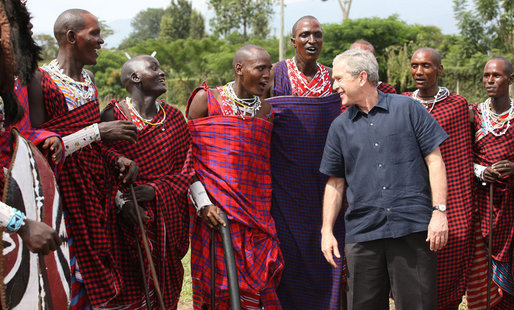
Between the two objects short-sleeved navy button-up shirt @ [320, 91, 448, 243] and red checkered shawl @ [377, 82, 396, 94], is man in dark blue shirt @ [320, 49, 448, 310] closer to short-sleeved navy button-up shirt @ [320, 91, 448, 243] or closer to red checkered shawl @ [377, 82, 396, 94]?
short-sleeved navy button-up shirt @ [320, 91, 448, 243]

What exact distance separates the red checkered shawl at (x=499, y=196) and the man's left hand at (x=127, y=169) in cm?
264

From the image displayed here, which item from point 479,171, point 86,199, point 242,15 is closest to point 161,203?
point 86,199

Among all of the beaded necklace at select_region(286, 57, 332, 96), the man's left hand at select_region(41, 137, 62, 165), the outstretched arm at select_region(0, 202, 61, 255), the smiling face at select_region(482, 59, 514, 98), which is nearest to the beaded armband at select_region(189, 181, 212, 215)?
the man's left hand at select_region(41, 137, 62, 165)

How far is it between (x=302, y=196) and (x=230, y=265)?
988mm

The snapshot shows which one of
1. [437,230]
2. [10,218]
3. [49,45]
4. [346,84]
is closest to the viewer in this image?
[10,218]

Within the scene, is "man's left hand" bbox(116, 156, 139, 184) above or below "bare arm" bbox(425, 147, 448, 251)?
above

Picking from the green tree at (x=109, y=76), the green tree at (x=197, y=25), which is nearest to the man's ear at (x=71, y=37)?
the green tree at (x=109, y=76)

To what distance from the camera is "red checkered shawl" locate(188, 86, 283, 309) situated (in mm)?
4027

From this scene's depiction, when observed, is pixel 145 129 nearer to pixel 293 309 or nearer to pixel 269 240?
pixel 269 240

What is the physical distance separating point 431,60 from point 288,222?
1.66 m

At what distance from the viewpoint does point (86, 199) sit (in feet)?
11.4

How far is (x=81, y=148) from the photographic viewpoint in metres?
3.50

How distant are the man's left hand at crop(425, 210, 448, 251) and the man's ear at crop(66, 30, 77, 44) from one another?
2.47 m

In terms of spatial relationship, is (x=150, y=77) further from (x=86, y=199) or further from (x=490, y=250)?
(x=490, y=250)
